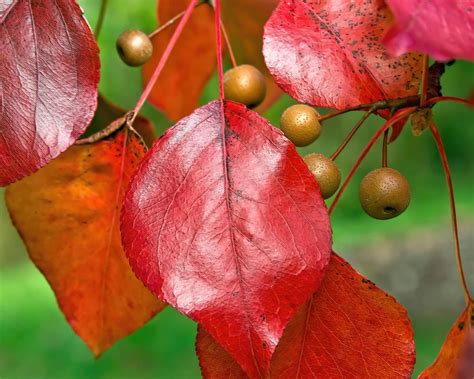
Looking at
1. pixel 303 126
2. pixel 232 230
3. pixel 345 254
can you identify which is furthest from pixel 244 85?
pixel 345 254

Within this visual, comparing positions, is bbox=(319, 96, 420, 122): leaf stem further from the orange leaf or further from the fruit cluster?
the orange leaf

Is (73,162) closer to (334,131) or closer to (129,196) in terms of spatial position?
(129,196)

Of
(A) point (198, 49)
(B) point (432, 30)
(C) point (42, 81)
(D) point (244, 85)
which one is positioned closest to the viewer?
(B) point (432, 30)

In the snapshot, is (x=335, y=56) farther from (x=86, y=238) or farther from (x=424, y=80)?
(x=86, y=238)

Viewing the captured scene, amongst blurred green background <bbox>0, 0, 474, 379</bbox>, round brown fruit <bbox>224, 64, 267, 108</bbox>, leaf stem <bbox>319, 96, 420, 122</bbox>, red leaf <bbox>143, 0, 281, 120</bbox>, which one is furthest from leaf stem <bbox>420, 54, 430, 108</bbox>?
blurred green background <bbox>0, 0, 474, 379</bbox>

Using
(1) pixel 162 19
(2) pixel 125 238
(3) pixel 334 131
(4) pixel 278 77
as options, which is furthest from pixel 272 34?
(3) pixel 334 131

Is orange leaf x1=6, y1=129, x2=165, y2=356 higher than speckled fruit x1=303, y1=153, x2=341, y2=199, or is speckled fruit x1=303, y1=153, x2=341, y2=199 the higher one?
speckled fruit x1=303, y1=153, x2=341, y2=199

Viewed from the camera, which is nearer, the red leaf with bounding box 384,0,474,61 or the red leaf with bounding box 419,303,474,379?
the red leaf with bounding box 384,0,474,61

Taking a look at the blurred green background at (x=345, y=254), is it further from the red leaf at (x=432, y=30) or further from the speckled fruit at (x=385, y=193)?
the red leaf at (x=432, y=30)
